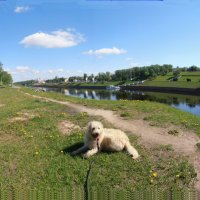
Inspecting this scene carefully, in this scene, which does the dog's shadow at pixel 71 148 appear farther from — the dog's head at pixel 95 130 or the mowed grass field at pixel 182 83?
the mowed grass field at pixel 182 83

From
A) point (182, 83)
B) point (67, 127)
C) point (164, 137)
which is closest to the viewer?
point (164, 137)

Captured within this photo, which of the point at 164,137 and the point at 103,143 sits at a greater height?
the point at 103,143

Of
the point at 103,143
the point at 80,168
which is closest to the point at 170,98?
the point at 103,143

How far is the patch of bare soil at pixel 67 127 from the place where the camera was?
529 inches

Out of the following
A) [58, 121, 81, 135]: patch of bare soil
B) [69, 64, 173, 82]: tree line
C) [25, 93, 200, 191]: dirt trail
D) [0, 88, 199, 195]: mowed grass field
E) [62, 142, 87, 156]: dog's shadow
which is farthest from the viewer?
[69, 64, 173, 82]: tree line

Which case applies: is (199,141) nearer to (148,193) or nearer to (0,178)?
(148,193)

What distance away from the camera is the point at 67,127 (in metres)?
14.4

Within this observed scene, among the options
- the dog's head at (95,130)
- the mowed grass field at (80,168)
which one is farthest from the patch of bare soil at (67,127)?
the dog's head at (95,130)

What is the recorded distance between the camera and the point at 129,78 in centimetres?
17038

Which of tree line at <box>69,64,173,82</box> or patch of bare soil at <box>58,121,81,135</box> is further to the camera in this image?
tree line at <box>69,64,173,82</box>

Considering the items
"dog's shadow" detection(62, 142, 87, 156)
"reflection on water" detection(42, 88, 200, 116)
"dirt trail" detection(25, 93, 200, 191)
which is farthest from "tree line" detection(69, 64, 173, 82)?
"dog's shadow" detection(62, 142, 87, 156)

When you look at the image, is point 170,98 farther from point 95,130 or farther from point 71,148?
point 95,130

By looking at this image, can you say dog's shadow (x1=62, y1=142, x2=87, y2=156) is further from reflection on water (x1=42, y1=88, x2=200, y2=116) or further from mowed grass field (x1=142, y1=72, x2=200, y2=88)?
mowed grass field (x1=142, y1=72, x2=200, y2=88)

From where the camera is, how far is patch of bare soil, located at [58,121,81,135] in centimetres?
1343
